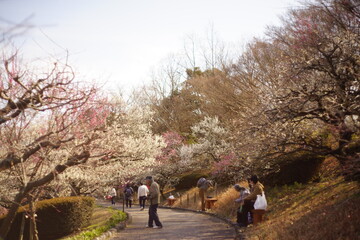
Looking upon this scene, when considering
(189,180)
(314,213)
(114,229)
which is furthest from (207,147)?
(314,213)

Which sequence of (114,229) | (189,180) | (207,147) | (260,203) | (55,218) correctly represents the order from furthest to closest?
(189,180), (207,147), (55,218), (114,229), (260,203)

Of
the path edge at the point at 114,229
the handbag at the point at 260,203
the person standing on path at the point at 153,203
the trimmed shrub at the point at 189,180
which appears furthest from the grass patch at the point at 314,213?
the trimmed shrub at the point at 189,180

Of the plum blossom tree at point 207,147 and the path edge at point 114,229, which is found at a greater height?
the plum blossom tree at point 207,147

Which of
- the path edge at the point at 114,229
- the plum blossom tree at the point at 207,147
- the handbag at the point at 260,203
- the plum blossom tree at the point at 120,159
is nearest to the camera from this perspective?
the handbag at the point at 260,203

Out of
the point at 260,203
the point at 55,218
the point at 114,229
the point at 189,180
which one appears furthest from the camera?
the point at 189,180

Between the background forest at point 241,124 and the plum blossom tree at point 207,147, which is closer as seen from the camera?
the background forest at point 241,124

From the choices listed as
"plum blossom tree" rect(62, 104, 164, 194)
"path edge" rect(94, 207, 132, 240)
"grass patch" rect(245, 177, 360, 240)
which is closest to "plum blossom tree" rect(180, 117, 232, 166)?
"plum blossom tree" rect(62, 104, 164, 194)

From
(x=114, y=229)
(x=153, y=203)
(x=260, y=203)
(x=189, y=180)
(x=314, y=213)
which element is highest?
(x=189, y=180)

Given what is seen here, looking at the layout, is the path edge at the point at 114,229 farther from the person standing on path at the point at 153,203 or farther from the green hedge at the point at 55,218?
the green hedge at the point at 55,218

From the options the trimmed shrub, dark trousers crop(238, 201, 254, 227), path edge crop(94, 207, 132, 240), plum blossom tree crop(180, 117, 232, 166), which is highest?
plum blossom tree crop(180, 117, 232, 166)

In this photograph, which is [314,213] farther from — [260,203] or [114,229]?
[114,229]

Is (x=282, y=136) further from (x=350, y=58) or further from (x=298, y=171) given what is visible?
(x=298, y=171)

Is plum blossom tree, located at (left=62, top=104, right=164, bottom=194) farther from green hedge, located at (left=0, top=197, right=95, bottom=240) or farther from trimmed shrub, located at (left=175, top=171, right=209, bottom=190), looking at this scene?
trimmed shrub, located at (left=175, top=171, right=209, bottom=190)

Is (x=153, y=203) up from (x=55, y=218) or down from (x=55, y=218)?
up
